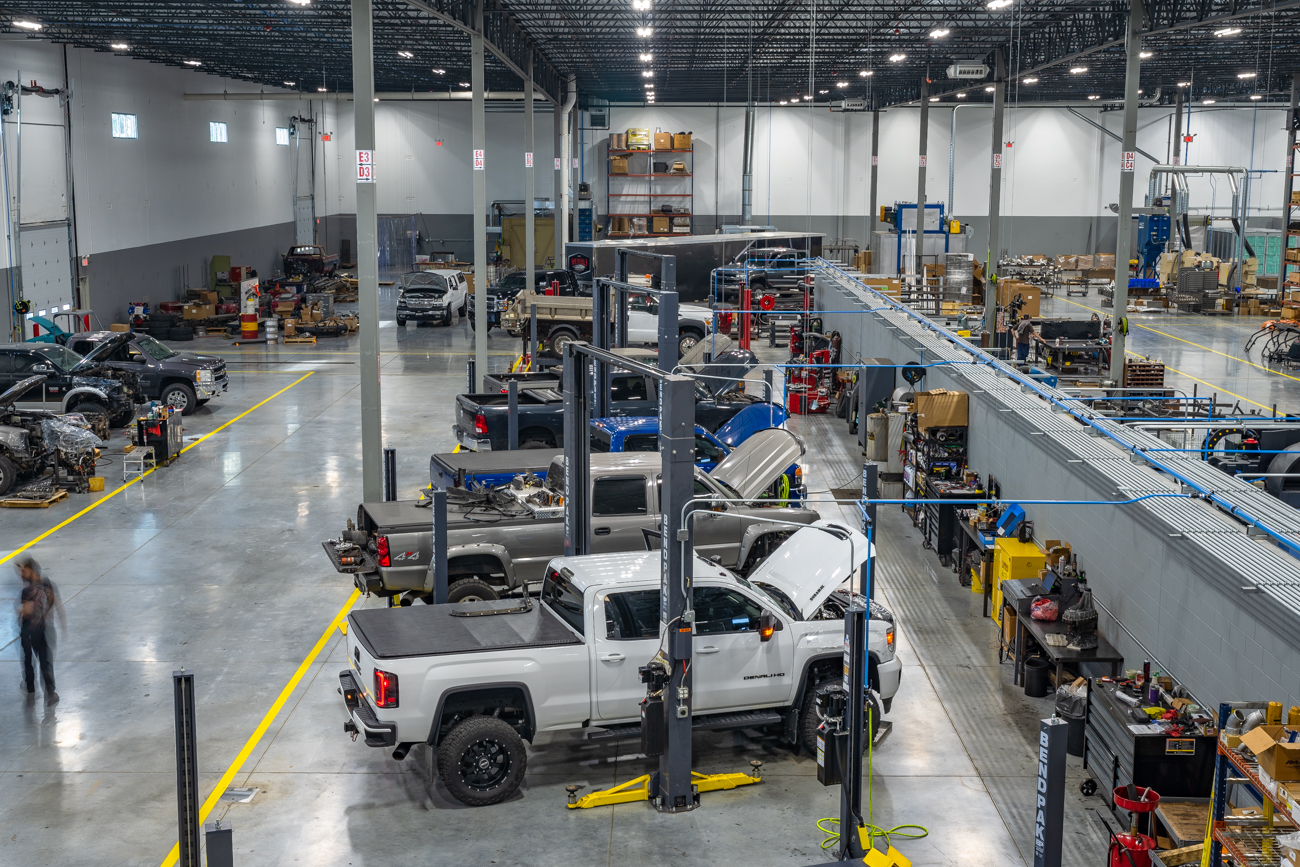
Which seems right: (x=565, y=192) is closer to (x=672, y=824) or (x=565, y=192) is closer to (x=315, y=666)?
(x=315, y=666)

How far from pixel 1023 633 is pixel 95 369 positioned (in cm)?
1750

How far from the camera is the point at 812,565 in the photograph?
1004cm

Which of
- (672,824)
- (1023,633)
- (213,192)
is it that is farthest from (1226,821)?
(213,192)

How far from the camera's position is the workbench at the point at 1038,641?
10.1 m

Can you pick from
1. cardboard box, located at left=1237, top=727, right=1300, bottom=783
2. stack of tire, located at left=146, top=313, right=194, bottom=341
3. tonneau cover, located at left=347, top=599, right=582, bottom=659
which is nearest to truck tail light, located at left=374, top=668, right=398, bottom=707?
tonneau cover, located at left=347, top=599, right=582, bottom=659

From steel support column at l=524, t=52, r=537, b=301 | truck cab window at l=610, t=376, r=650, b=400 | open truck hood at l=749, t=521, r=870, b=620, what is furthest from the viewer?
steel support column at l=524, t=52, r=537, b=301

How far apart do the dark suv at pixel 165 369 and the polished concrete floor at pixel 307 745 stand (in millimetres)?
6409

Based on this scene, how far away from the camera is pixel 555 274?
3400cm

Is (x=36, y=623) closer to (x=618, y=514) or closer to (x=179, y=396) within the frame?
(x=618, y=514)

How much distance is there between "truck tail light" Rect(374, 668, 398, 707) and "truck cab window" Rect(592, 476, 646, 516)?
15.9ft

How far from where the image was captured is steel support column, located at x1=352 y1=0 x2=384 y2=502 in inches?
594

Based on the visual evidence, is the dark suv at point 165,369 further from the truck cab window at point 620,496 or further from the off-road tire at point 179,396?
the truck cab window at point 620,496

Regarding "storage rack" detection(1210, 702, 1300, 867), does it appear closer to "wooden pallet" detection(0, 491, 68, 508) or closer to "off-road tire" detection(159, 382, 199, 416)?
"wooden pallet" detection(0, 491, 68, 508)

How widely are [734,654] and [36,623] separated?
5.93 m
